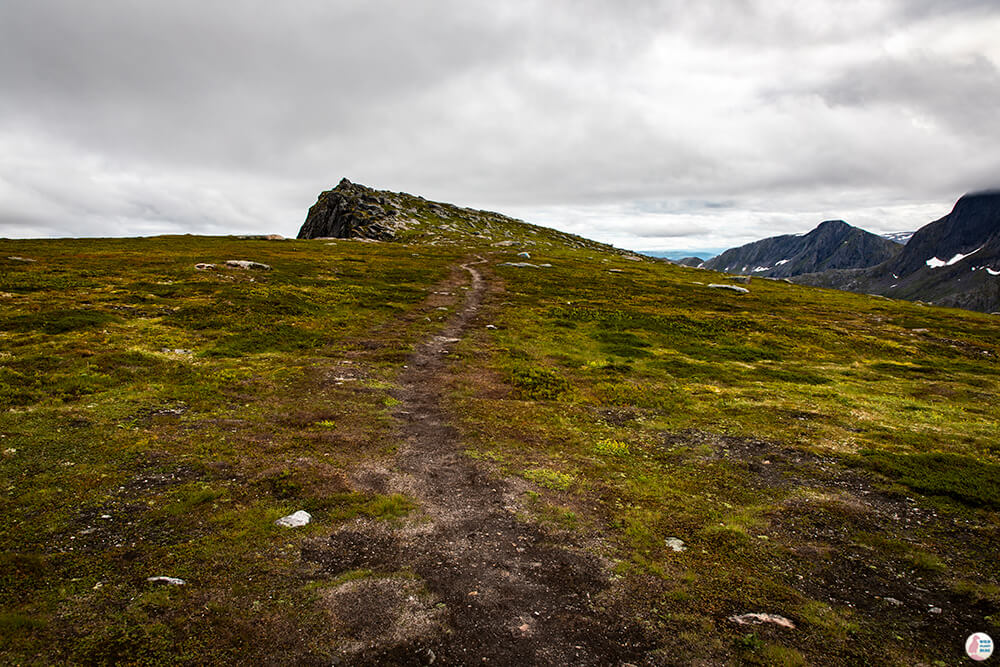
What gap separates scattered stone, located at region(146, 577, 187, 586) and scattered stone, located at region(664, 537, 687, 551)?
11.0 m

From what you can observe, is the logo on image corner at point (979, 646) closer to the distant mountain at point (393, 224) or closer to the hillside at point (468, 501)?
the hillside at point (468, 501)

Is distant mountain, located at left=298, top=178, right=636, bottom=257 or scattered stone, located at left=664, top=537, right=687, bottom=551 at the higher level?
distant mountain, located at left=298, top=178, right=636, bottom=257

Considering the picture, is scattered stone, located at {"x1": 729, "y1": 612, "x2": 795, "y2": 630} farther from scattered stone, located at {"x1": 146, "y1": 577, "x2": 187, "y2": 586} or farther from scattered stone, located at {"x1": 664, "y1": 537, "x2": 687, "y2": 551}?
scattered stone, located at {"x1": 146, "y1": 577, "x2": 187, "y2": 586}

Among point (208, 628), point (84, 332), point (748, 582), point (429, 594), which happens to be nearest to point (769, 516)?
point (748, 582)

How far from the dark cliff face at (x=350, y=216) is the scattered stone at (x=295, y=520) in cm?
13851

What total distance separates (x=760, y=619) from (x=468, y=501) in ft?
24.3

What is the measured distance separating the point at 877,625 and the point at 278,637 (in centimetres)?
1174

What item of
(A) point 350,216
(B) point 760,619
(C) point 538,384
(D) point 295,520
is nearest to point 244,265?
(C) point 538,384

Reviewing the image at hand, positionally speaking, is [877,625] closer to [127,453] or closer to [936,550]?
[936,550]

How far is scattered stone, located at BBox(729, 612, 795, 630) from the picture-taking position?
8.97 metres

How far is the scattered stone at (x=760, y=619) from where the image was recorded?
353 inches

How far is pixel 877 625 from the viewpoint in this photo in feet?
29.9

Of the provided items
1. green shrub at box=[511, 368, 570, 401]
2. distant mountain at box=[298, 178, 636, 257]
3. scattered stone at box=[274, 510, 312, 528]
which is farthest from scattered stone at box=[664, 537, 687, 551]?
distant mountain at box=[298, 178, 636, 257]

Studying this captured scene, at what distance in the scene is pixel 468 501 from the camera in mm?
13039
